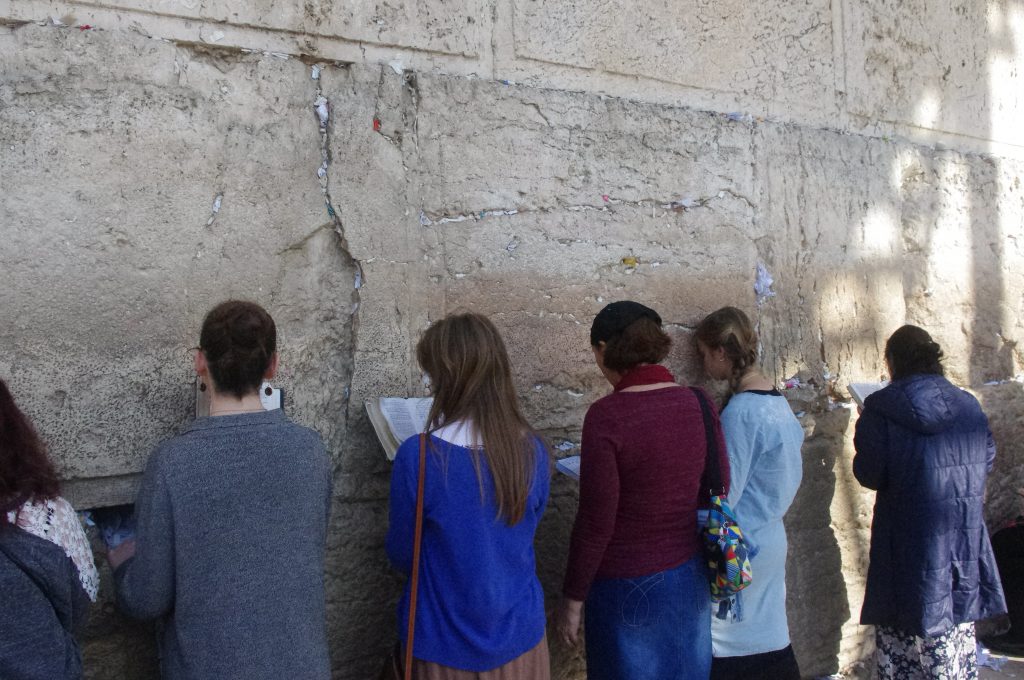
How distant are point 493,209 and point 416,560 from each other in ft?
4.21

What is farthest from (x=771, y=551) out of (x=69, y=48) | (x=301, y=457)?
(x=69, y=48)

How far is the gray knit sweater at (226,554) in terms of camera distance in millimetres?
1791

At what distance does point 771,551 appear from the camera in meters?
2.75

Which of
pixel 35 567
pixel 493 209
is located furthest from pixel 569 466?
pixel 35 567

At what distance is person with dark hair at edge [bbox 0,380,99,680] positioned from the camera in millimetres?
1604

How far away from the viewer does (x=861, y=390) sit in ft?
11.7

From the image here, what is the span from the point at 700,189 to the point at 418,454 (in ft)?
5.89

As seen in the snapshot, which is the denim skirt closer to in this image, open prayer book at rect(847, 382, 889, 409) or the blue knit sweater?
the blue knit sweater

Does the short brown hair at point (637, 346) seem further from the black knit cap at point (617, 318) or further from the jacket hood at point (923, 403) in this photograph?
the jacket hood at point (923, 403)

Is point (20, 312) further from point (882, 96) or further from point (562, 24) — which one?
point (882, 96)

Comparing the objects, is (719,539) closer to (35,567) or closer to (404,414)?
(404,414)

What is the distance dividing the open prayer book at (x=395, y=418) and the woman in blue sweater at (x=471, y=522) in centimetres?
38

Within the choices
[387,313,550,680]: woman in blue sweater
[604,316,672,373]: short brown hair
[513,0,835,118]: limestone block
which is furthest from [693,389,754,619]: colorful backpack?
[513,0,835,118]: limestone block

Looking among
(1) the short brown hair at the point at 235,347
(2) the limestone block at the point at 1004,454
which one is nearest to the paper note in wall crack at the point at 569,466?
(1) the short brown hair at the point at 235,347
